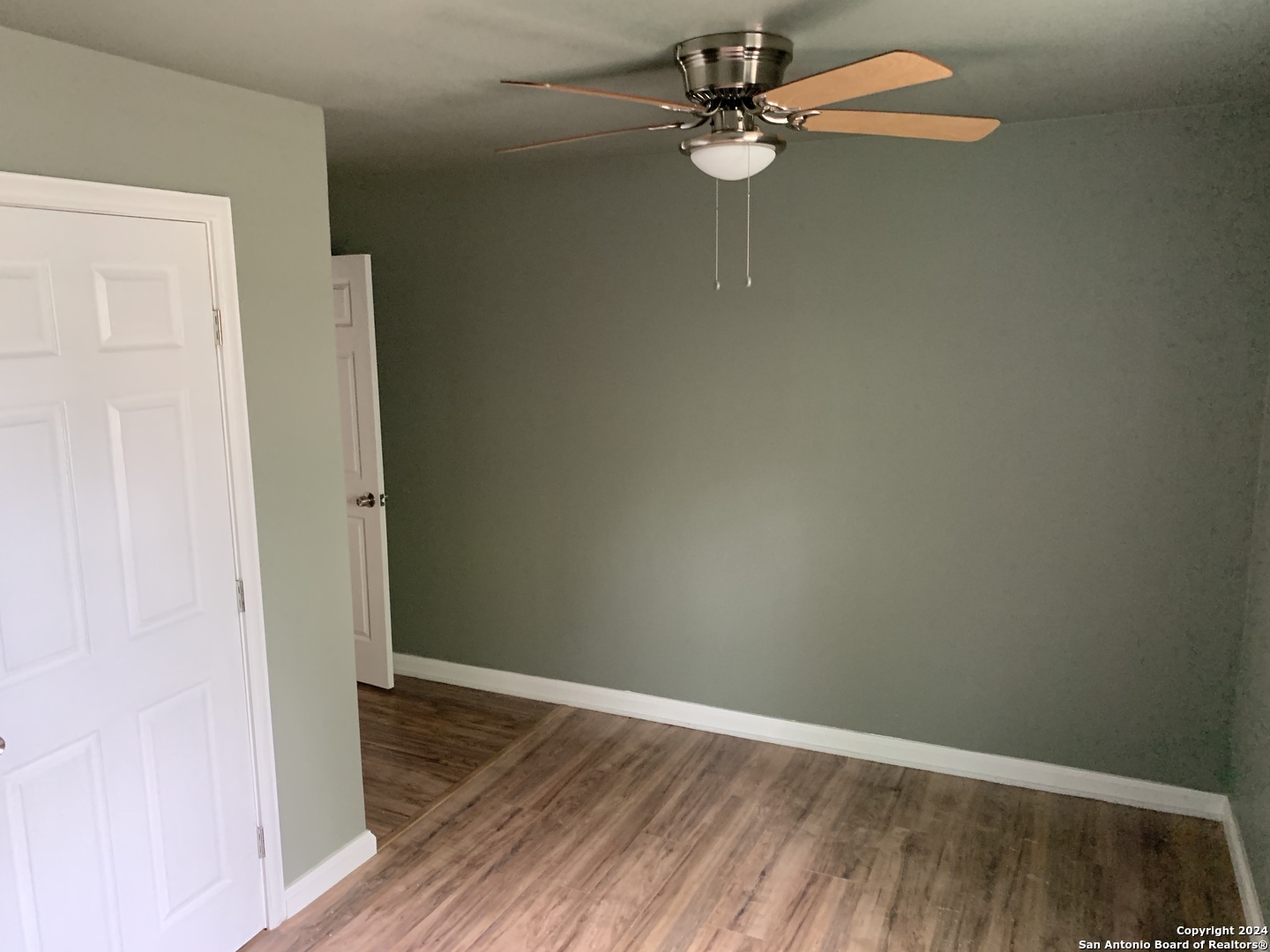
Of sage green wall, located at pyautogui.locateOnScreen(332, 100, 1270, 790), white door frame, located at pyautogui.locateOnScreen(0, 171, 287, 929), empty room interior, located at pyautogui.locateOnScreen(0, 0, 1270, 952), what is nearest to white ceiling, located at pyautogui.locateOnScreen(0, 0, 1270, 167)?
empty room interior, located at pyautogui.locateOnScreen(0, 0, 1270, 952)

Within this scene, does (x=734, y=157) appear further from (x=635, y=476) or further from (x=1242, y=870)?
(x=1242, y=870)

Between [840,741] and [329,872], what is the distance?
2054 millimetres

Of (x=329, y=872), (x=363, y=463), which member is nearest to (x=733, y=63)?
(x=329, y=872)

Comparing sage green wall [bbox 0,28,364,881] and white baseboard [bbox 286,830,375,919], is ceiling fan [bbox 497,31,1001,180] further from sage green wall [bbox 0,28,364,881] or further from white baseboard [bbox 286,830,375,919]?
white baseboard [bbox 286,830,375,919]

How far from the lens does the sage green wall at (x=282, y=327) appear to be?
83.2 inches


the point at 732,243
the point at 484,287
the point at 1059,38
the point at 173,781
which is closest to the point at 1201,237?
the point at 1059,38

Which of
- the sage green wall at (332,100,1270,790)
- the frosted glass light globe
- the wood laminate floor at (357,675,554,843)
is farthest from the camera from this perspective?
the wood laminate floor at (357,675,554,843)

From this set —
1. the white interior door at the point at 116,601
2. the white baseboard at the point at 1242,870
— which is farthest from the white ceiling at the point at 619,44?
the white baseboard at the point at 1242,870

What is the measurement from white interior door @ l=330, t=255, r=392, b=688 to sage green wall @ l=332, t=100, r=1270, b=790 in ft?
0.81

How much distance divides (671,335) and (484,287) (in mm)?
969

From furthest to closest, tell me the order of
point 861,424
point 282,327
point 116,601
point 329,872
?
point 861,424
point 329,872
point 282,327
point 116,601

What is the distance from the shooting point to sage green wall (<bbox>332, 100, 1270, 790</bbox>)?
3066 millimetres

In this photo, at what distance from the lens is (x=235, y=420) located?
2475 mm

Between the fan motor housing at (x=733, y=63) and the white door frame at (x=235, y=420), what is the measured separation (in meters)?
1.31
